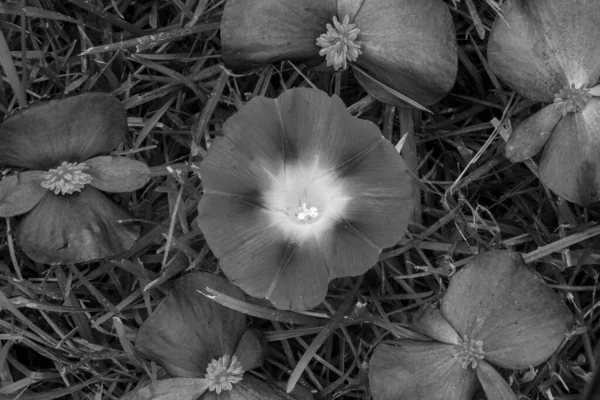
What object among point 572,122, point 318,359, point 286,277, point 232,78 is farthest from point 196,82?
point 572,122

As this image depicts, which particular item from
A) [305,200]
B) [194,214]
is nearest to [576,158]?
[305,200]

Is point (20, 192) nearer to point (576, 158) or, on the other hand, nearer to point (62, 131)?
point (62, 131)

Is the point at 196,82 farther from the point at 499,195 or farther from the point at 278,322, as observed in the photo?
the point at 499,195

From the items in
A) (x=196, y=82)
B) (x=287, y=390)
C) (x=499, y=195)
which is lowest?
(x=287, y=390)

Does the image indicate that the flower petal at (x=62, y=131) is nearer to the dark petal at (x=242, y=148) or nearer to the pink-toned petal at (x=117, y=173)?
the pink-toned petal at (x=117, y=173)

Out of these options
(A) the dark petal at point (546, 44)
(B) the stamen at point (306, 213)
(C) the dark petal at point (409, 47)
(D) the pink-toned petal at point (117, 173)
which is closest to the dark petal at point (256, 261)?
(B) the stamen at point (306, 213)

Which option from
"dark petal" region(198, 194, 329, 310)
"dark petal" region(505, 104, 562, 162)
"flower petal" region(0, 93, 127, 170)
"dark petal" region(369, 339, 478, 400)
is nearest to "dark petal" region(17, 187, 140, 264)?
"flower petal" region(0, 93, 127, 170)
